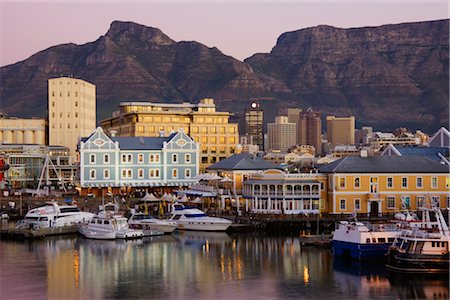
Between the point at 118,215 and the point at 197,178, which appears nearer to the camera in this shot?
the point at 118,215

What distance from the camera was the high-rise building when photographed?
14638 centimetres

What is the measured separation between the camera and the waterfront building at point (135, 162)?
92.0 m

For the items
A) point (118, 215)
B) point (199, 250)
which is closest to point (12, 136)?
point (118, 215)

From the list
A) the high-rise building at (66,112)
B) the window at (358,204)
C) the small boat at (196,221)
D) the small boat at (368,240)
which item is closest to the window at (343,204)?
the window at (358,204)

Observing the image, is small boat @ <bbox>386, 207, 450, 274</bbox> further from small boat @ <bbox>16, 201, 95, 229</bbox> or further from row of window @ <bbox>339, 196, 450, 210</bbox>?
small boat @ <bbox>16, 201, 95, 229</bbox>

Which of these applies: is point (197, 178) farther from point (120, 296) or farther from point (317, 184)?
point (120, 296)

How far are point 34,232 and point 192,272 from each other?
69.1 feet

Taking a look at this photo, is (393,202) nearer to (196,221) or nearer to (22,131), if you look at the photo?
(196,221)

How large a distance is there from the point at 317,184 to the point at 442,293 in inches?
1150

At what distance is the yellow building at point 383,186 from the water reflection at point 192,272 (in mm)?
10672

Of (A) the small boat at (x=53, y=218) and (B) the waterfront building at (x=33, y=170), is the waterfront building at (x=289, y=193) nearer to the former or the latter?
(A) the small boat at (x=53, y=218)

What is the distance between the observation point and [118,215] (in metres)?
66.4

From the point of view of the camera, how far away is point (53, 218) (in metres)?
69.4

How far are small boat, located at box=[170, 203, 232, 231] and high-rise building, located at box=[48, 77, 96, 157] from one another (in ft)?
251
